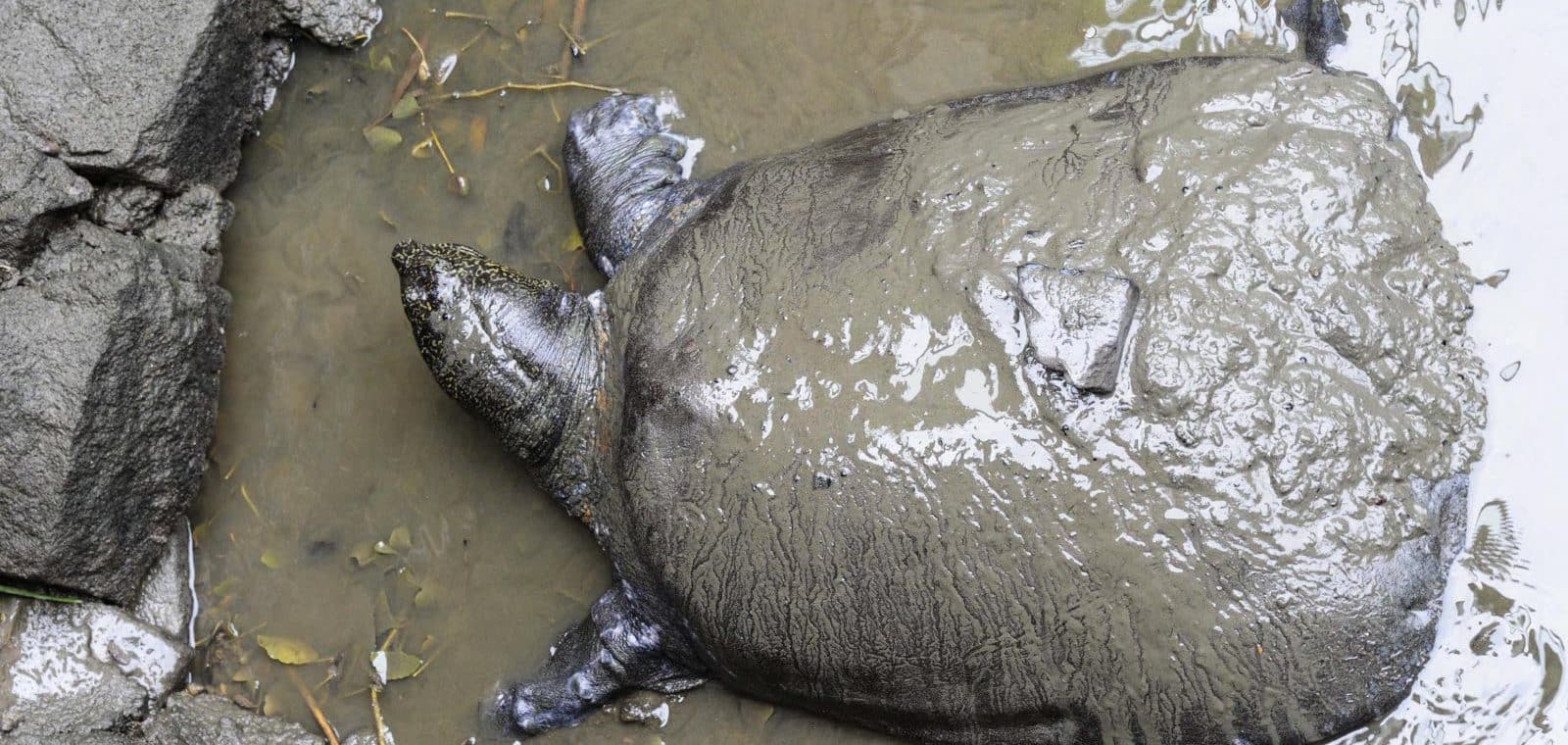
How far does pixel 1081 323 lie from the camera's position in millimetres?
3150

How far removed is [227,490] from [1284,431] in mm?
3856

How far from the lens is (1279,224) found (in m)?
3.31

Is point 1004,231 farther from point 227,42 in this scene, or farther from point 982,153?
point 227,42

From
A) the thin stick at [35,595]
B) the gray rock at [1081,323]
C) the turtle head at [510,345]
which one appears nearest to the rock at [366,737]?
the thin stick at [35,595]

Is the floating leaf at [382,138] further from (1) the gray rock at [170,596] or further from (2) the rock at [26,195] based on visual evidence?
(1) the gray rock at [170,596]

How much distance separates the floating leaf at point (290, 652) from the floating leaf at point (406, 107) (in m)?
2.13

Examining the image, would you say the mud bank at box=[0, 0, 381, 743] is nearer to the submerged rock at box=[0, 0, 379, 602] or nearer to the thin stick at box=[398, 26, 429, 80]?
the submerged rock at box=[0, 0, 379, 602]

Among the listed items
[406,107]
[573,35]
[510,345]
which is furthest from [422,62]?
[510,345]

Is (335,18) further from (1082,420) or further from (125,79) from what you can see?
(1082,420)

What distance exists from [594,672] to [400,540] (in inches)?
37.2

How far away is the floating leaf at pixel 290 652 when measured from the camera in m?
4.39

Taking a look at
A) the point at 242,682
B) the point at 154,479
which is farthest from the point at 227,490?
the point at 242,682

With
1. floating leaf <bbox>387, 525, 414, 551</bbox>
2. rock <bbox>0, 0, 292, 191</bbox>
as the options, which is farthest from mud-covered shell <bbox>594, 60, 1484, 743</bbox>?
rock <bbox>0, 0, 292, 191</bbox>

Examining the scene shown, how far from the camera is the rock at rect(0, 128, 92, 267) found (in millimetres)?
3797
